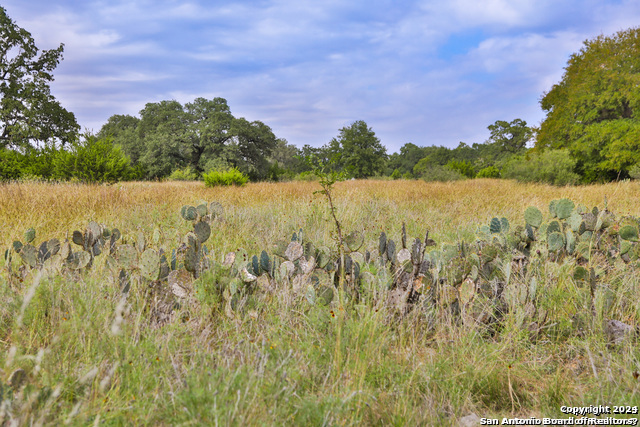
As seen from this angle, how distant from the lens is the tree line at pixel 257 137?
647 inches

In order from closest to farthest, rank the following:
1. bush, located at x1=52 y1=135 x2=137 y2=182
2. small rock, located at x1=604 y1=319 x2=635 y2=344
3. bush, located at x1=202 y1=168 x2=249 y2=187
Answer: small rock, located at x1=604 y1=319 x2=635 y2=344
bush, located at x1=202 y1=168 x2=249 y2=187
bush, located at x1=52 y1=135 x2=137 y2=182

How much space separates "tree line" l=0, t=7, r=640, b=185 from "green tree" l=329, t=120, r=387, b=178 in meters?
0.11

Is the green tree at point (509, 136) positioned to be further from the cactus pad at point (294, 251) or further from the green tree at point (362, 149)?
the cactus pad at point (294, 251)

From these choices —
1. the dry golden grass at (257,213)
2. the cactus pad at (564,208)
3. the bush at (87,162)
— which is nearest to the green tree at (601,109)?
the dry golden grass at (257,213)

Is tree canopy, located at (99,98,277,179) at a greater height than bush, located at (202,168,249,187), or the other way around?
tree canopy, located at (99,98,277,179)

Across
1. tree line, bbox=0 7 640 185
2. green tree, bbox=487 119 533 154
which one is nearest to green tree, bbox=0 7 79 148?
tree line, bbox=0 7 640 185

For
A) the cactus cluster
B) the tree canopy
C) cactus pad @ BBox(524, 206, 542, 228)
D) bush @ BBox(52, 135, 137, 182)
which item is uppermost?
the tree canopy

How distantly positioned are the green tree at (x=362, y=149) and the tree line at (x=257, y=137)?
109 mm

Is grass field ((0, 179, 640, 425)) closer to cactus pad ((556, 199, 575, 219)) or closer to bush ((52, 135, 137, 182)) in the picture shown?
cactus pad ((556, 199, 575, 219))

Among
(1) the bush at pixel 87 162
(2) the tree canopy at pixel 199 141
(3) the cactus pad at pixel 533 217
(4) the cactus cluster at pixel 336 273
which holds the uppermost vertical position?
(2) the tree canopy at pixel 199 141

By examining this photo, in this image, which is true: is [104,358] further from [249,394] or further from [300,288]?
[300,288]

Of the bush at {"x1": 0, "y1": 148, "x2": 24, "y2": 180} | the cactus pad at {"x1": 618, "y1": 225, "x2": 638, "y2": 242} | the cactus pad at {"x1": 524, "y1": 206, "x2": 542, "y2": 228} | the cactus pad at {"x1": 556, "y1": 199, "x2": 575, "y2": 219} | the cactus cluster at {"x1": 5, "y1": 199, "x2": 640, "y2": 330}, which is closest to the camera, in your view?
the cactus cluster at {"x1": 5, "y1": 199, "x2": 640, "y2": 330}

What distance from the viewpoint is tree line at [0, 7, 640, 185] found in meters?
16.4

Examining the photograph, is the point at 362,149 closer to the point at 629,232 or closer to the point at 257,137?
the point at 257,137
